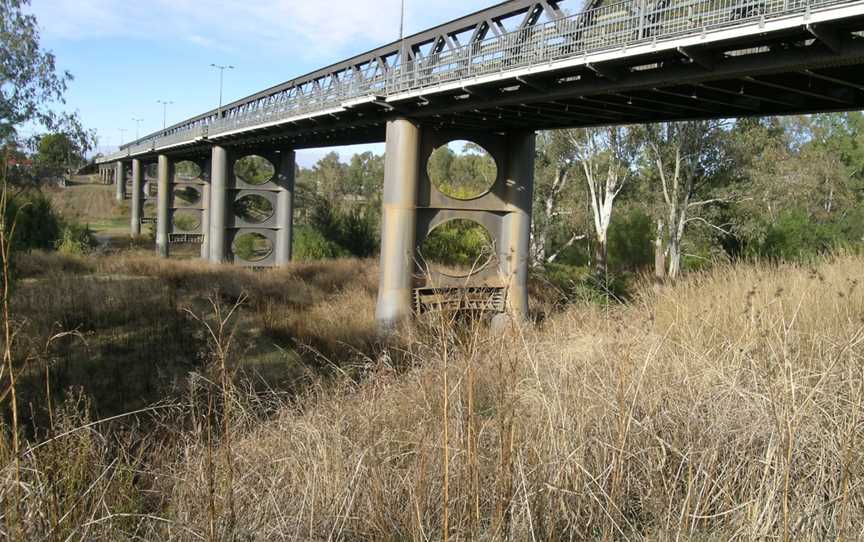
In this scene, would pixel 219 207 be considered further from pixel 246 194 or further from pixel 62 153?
pixel 62 153

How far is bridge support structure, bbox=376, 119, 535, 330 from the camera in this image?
17.2m

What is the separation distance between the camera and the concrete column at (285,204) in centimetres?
3366

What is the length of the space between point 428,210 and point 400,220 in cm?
A: 102

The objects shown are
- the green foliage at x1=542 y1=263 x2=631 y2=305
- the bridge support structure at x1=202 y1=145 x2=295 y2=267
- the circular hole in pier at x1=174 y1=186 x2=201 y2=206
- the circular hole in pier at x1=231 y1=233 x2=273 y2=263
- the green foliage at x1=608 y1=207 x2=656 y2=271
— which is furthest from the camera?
the circular hole in pier at x1=174 y1=186 x2=201 y2=206

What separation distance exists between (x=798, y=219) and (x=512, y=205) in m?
13.9

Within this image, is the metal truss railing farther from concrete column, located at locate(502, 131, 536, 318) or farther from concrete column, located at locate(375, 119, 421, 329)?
concrete column, located at locate(502, 131, 536, 318)

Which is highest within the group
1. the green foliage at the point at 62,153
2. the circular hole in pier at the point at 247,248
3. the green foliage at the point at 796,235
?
the green foliage at the point at 62,153

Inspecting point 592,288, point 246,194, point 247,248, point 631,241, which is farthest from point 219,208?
point 592,288

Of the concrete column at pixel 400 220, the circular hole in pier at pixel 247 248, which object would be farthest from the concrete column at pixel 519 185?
the circular hole in pier at pixel 247 248

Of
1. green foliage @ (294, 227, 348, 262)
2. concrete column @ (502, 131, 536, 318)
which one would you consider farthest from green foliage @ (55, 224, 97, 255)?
concrete column @ (502, 131, 536, 318)

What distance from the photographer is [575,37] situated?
1235cm

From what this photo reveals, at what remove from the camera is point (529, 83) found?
41.6 feet

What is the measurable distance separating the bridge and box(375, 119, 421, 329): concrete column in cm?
3

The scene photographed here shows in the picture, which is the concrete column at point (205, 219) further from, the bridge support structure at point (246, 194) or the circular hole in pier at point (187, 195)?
the circular hole in pier at point (187, 195)
